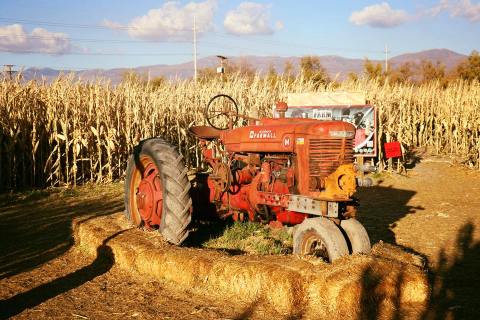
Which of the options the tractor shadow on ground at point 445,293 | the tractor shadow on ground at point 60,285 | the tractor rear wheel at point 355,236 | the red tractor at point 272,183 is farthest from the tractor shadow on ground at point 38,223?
the tractor shadow on ground at point 445,293

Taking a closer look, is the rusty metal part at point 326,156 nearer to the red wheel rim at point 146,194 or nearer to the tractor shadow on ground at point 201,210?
the tractor shadow on ground at point 201,210

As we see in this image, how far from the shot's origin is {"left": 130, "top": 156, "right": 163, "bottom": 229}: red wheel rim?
6004mm

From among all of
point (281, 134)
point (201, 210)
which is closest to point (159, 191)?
point (201, 210)

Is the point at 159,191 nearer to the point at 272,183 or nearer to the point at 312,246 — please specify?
the point at 272,183

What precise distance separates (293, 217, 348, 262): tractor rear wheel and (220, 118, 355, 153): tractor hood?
0.79 meters

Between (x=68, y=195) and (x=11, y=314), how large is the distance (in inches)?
238

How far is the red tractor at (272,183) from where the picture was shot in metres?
4.72

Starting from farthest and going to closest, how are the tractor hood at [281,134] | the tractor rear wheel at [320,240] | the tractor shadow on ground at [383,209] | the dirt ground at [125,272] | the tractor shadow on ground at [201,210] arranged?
the tractor shadow on ground at [383,209]
the tractor shadow on ground at [201,210]
the tractor hood at [281,134]
the tractor rear wheel at [320,240]
the dirt ground at [125,272]

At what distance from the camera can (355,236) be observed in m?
4.70

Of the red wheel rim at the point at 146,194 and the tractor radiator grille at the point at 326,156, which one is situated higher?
the tractor radiator grille at the point at 326,156

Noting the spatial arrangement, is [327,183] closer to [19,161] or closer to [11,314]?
[11,314]

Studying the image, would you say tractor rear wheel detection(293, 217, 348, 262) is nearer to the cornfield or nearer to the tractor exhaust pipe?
the tractor exhaust pipe

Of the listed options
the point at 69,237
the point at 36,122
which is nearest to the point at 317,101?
the point at 36,122

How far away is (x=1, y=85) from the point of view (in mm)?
10523
